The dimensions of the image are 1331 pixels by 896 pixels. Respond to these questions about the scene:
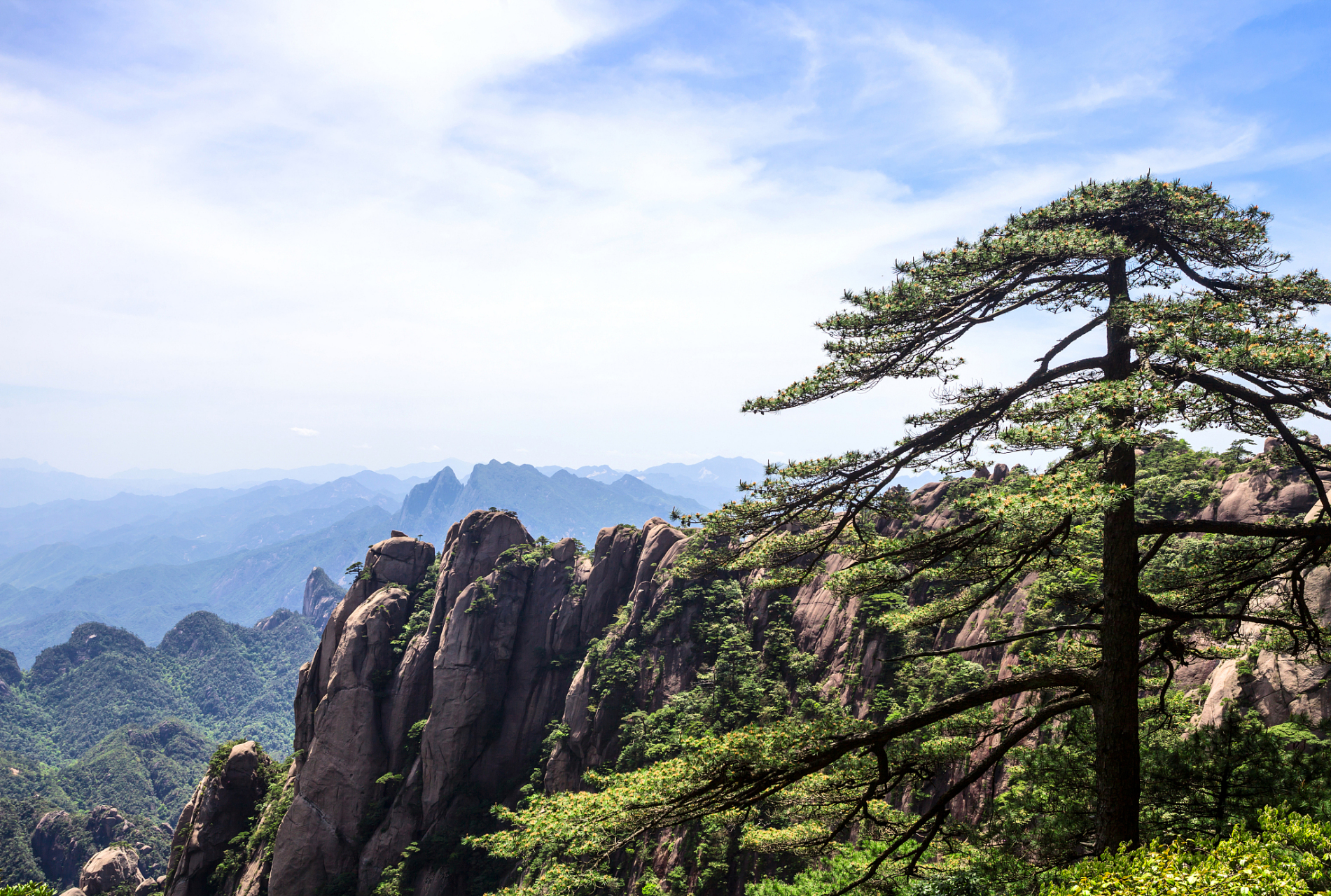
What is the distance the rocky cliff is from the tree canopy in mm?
19020

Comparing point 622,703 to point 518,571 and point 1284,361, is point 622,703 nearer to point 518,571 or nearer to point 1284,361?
point 518,571

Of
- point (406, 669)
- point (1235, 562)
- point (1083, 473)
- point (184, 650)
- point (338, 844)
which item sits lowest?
point (184, 650)

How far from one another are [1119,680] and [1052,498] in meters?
3.17

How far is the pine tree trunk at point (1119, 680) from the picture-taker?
297 inches

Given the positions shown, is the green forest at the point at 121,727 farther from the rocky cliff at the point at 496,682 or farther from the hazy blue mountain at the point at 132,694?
the rocky cliff at the point at 496,682

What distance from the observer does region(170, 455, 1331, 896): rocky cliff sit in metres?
33.3

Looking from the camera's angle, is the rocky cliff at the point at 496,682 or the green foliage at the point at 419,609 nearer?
the rocky cliff at the point at 496,682

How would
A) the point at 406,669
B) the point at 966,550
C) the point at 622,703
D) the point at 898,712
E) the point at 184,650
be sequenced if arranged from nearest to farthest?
the point at 966,550, the point at 898,712, the point at 622,703, the point at 406,669, the point at 184,650

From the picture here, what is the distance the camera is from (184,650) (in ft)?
636

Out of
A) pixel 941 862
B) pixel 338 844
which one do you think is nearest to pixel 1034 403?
pixel 941 862

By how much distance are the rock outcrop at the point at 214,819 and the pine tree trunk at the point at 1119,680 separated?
5684 cm

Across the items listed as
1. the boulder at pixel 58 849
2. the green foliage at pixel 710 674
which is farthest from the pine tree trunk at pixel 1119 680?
the boulder at pixel 58 849

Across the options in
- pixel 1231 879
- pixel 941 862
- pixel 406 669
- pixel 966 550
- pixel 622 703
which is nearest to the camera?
pixel 1231 879

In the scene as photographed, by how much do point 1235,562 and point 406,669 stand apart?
48.2 m
